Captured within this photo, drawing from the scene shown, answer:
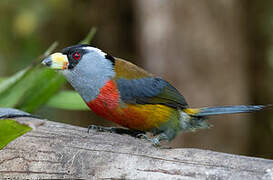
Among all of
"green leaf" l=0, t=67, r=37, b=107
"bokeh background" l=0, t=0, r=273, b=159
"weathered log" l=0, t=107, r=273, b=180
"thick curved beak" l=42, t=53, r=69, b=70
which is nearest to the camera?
"weathered log" l=0, t=107, r=273, b=180

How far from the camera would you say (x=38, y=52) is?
18.3 ft

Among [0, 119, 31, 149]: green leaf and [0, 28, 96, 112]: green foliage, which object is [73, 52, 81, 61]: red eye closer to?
[0, 28, 96, 112]: green foliage

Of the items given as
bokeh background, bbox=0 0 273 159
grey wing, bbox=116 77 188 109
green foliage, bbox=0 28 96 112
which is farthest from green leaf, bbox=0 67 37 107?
bokeh background, bbox=0 0 273 159

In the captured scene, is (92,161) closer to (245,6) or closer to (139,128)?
(139,128)

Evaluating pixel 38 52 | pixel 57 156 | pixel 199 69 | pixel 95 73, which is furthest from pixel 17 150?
pixel 38 52

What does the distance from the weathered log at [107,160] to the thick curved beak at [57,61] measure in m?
0.47

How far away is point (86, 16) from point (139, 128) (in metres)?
3.57

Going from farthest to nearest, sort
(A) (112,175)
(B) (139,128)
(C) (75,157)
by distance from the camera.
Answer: (B) (139,128) → (C) (75,157) → (A) (112,175)

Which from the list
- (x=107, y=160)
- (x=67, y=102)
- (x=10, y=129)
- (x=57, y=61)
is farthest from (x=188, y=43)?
(x=10, y=129)

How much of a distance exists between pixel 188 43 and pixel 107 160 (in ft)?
10.6

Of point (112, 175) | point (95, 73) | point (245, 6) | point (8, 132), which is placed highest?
point (245, 6)

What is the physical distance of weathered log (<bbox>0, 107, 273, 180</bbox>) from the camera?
5.04 feet

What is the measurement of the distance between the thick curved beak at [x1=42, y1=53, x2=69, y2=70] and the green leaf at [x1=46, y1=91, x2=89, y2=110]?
41 centimetres

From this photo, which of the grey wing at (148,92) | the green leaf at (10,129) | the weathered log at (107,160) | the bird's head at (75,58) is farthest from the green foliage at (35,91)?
the green leaf at (10,129)
